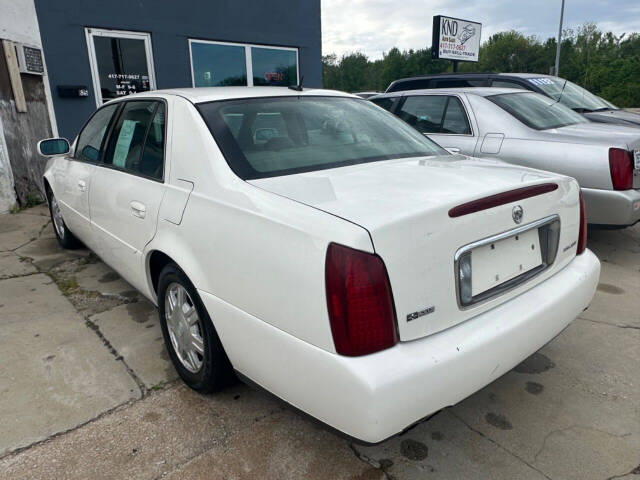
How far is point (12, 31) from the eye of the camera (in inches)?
248

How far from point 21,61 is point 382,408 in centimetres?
714

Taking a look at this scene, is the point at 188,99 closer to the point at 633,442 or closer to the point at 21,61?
the point at 633,442

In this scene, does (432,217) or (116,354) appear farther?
(116,354)

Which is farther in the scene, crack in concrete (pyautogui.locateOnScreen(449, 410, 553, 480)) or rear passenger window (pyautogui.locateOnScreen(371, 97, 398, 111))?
rear passenger window (pyautogui.locateOnScreen(371, 97, 398, 111))

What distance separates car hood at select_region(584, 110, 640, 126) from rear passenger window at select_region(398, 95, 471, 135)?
2530mm

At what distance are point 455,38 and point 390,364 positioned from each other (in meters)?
18.9

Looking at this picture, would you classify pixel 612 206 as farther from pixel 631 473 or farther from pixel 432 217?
pixel 432 217

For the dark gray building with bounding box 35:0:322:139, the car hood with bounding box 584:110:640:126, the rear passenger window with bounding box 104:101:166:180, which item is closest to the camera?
the rear passenger window with bounding box 104:101:166:180

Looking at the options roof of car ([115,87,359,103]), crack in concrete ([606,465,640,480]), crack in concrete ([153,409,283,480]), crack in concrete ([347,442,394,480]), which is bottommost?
crack in concrete ([606,465,640,480])

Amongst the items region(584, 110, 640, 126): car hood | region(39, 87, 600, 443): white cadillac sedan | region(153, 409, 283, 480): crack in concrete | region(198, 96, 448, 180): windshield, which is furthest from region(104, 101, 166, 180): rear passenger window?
region(584, 110, 640, 126): car hood

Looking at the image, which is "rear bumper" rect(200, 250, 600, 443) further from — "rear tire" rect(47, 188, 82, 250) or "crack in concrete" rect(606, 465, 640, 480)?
"rear tire" rect(47, 188, 82, 250)

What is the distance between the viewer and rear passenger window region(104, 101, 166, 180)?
8.33ft

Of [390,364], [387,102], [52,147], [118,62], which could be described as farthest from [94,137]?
[118,62]

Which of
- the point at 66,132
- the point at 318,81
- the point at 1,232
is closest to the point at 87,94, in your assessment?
the point at 66,132
